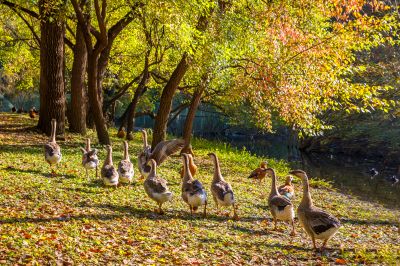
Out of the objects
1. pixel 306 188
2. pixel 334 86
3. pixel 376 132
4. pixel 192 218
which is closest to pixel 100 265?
pixel 192 218

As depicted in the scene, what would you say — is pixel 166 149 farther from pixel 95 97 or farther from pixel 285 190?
pixel 95 97

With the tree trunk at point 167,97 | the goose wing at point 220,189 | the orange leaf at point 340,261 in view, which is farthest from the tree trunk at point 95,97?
the orange leaf at point 340,261

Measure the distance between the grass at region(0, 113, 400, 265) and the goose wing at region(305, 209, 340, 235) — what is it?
2.16 ft

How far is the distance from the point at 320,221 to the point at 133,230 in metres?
4.23

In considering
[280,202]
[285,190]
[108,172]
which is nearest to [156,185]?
[108,172]

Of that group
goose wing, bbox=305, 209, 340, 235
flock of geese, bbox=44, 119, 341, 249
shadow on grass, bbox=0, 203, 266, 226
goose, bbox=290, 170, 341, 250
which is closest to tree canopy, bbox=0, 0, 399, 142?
flock of geese, bbox=44, 119, 341, 249

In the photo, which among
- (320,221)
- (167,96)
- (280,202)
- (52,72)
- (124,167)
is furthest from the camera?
(167,96)

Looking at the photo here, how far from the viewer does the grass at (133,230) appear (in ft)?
32.1

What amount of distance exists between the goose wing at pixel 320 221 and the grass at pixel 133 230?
66 centimetres

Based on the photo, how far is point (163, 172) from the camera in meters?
20.5

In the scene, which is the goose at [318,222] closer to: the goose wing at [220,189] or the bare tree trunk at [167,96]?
the goose wing at [220,189]

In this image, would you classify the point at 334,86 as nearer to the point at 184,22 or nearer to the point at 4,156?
the point at 184,22

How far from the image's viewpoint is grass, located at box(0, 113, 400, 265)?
9.80m

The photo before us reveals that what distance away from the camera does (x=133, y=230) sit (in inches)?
456
